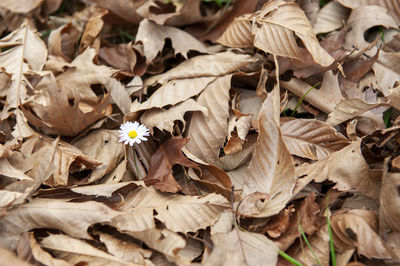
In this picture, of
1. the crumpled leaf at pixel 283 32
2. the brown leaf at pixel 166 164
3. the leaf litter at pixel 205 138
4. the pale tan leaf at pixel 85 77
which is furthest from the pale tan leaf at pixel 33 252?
the crumpled leaf at pixel 283 32

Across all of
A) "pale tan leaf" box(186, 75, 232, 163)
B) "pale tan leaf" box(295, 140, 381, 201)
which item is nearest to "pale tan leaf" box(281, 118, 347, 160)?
"pale tan leaf" box(295, 140, 381, 201)

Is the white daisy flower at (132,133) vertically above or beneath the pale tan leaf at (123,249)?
above

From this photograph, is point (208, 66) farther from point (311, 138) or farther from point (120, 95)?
point (311, 138)

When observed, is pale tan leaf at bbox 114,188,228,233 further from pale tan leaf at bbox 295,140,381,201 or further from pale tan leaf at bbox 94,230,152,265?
pale tan leaf at bbox 295,140,381,201

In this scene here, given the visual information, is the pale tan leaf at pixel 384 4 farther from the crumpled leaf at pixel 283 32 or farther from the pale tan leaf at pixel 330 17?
the crumpled leaf at pixel 283 32

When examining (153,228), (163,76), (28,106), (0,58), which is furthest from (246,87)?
(0,58)
